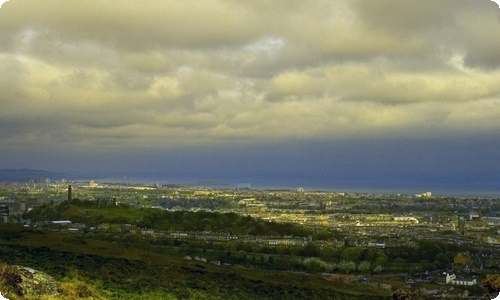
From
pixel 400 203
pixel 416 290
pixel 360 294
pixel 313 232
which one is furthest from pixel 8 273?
pixel 400 203

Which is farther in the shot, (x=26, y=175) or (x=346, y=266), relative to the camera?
(x=26, y=175)

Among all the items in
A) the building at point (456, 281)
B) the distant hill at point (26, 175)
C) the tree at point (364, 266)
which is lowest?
the tree at point (364, 266)

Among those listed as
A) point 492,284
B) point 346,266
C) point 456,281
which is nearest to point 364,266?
point 346,266

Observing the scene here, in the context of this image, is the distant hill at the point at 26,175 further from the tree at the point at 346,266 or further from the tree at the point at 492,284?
the tree at the point at 492,284

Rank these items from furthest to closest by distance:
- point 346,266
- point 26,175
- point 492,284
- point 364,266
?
point 26,175, point 364,266, point 346,266, point 492,284

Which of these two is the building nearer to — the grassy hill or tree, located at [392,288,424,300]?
tree, located at [392,288,424,300]

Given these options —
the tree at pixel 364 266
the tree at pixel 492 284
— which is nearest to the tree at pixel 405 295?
the tree at pixel 492 284

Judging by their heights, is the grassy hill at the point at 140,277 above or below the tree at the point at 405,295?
above

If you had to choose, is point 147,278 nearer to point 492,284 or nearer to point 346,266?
point 346,266

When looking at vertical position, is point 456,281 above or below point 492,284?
below

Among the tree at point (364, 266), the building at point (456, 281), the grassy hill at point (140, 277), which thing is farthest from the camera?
the tree at point (364, 266)
